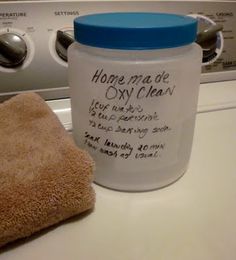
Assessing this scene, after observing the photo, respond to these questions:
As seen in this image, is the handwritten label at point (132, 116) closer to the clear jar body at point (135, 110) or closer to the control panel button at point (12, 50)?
the clear jar body at point (135, 110)

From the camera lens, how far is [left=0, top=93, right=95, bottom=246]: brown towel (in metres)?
0.25

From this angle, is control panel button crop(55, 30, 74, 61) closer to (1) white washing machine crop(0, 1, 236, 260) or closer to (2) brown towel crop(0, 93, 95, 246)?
(1) white washing machine crop(0, 1, 236, 260)

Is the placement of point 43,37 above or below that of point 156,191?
above

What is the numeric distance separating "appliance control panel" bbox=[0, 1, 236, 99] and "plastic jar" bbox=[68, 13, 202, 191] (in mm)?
139

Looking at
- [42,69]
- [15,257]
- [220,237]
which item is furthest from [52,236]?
[42,69]

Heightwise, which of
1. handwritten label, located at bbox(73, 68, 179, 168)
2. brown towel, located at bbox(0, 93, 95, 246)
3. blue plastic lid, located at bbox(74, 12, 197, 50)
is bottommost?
brown towel, located at bbox(0, 93, 95, 246)

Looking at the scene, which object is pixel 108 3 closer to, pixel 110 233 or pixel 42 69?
pixel 42 69

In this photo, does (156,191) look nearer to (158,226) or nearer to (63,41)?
(158,226)

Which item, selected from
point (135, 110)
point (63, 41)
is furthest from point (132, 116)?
point (63, 41)

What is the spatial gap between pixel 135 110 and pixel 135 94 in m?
0.01

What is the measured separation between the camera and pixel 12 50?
41 cm

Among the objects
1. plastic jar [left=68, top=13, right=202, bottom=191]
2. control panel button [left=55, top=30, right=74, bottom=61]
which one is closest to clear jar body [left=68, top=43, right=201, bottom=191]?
plastic jar [left=68, top=13, right=202, bottom=191]

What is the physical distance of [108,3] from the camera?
457mm

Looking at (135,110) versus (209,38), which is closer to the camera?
(135,110)
